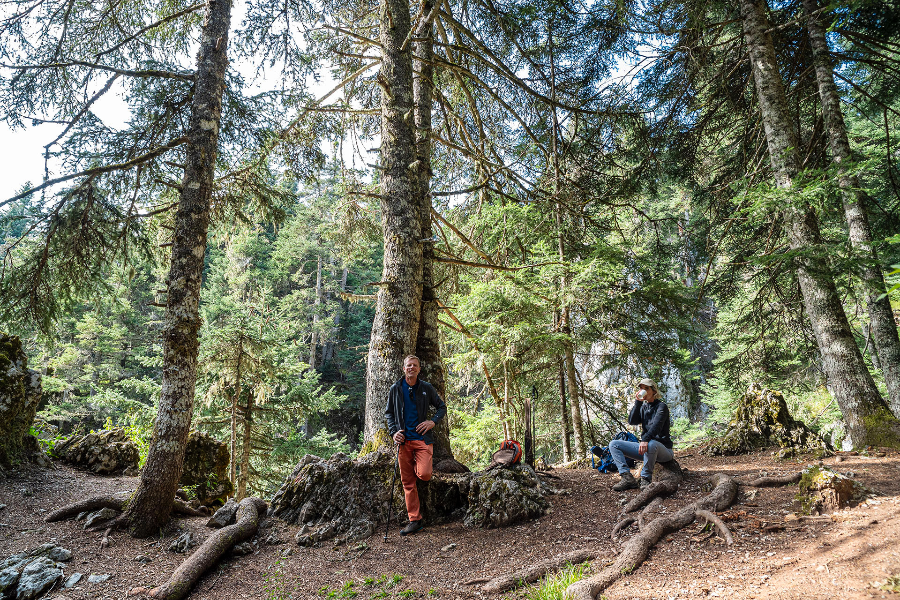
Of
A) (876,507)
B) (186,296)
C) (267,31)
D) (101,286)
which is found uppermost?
(267,31)

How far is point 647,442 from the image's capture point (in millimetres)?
5055

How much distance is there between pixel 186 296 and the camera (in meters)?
5.45

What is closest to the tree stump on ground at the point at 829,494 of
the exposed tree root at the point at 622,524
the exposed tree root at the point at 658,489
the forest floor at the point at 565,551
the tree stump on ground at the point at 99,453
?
the forest floor at the point at 565,551

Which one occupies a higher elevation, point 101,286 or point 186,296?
point 101,286

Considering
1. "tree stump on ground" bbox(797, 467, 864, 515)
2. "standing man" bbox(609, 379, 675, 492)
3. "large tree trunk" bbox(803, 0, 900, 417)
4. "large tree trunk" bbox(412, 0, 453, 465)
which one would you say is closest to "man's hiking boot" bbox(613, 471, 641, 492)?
"standing man" bbox(609, 379, 675, 492)

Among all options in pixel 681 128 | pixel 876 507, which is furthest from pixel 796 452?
pixel 681 128

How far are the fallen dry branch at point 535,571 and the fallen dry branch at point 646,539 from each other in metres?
0.33

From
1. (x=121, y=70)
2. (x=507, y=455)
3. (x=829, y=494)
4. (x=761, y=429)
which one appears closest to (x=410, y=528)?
(x=507, y=455)

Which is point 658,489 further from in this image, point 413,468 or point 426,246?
point 426,246

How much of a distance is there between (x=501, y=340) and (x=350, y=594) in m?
4.88

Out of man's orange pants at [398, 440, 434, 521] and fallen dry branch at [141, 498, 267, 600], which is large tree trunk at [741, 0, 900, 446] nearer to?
man's orange pants at [398, 440, 434, 521]

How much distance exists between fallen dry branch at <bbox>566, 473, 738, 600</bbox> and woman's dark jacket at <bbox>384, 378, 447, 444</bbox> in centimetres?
226

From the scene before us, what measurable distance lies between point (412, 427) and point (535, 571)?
1.97m

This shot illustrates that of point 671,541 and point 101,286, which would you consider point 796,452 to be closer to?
point 671,541
